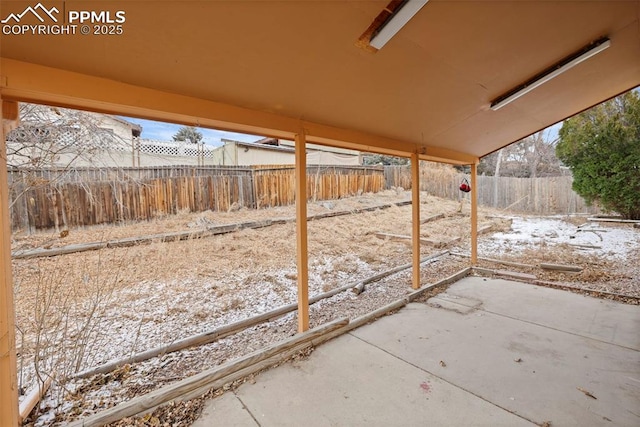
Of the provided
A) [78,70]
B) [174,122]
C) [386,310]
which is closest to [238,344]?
[386,310]

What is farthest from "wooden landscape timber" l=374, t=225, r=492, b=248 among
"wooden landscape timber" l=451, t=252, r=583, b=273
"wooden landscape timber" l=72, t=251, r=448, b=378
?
"wooden landscape timber" l=72, t=251, r=448, b=378

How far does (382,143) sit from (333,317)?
2106 millimetres

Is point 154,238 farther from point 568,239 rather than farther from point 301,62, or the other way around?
point 568,239

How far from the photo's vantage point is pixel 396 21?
58.7 inches

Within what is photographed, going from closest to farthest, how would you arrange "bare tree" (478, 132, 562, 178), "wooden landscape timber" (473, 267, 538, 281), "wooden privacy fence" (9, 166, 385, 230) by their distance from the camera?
"wooden landscape timber" (473, 267, 538, 281), "wooden privacy fence" (9, 166, 385, 230), "bare tree" (478, 132, 562, 178)

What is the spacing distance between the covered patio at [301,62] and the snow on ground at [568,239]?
4.27 m

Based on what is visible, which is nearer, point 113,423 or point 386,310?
point 113,423

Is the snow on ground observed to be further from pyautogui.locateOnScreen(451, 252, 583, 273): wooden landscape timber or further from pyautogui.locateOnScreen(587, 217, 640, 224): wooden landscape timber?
pyautogui.locateOnScreen(451, 252, 583, 273): wooden landscape timber

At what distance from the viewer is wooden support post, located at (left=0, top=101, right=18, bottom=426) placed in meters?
1.32

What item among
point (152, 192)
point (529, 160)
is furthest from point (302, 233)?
point (529, 160)

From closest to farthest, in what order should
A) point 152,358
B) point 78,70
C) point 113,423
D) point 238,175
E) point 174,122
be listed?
1. point 78,70
2. point 113,423
3. point 174,122
4. point 152,358
5. point 238,175

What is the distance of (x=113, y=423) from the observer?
163cm

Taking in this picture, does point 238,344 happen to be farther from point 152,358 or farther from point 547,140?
point 547,140

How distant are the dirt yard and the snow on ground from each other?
33 mm
